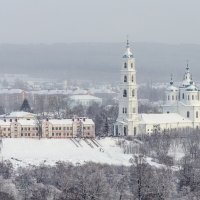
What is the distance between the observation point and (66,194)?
93.8ft

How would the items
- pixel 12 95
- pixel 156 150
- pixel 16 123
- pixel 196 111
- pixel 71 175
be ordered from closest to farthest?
pixel 71 175, pixel 156 150, pixel 16 123, pixel 196 111, pixel 12 95

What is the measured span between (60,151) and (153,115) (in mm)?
8668

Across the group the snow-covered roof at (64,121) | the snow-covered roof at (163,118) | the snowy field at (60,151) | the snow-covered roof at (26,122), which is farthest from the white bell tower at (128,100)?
the snow-covered roof at (26,122)

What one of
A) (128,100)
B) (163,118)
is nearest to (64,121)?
(128,100)

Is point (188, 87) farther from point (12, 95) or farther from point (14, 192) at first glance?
point (12, 95)

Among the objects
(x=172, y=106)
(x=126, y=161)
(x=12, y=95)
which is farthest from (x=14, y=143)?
(x=12, y=95)

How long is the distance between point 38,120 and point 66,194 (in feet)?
73.6

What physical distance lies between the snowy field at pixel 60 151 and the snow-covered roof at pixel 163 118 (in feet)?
14.9

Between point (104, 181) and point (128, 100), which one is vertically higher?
point (128, 100)

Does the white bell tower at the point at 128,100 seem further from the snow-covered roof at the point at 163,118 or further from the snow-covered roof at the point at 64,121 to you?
the snow-covered roof at the point at 64,121

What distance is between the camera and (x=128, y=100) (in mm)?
50969

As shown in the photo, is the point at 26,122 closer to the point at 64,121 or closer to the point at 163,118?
the point at 64,121

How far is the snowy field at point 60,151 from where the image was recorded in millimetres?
40812

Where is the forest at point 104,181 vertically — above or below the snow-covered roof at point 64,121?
below
